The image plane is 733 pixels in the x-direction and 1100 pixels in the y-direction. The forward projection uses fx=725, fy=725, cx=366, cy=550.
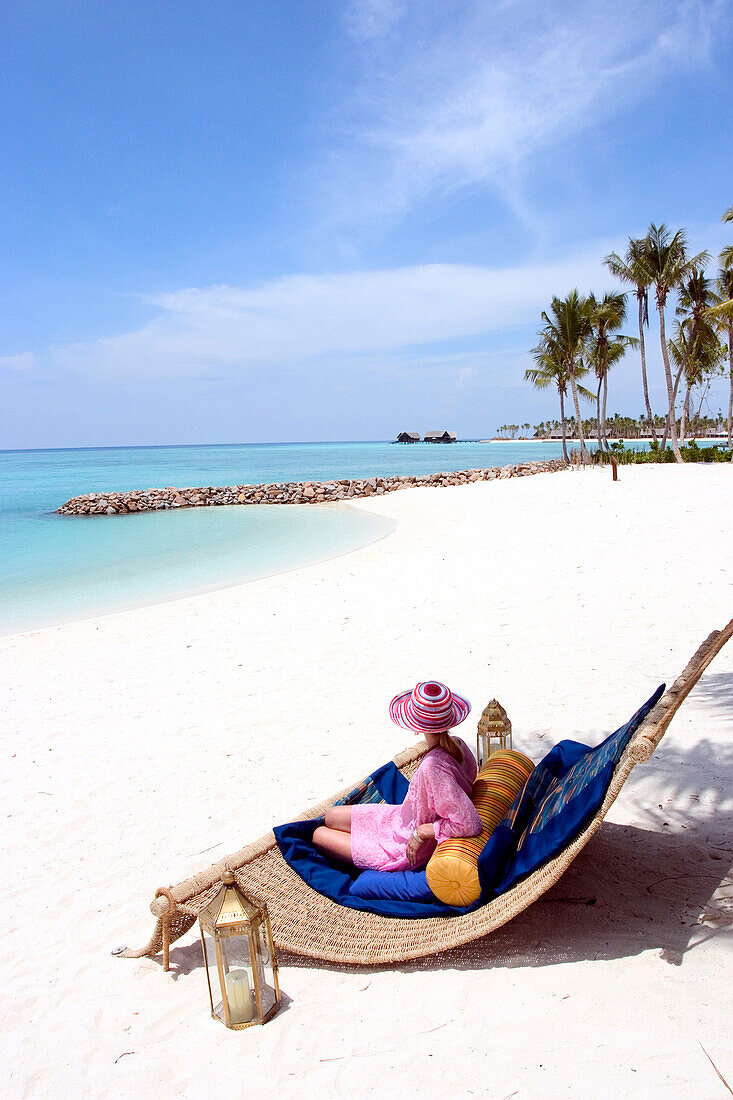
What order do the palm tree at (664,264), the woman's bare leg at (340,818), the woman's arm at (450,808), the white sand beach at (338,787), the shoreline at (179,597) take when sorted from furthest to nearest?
the palm tree at (664,264) → the shoreline at (179,597) → the woman's bare leg at (340,818) → the woman's arm at (450,808) → the white sand beach at (338,787)

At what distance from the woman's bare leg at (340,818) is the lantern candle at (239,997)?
832 millimetres

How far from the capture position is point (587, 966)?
2.56m

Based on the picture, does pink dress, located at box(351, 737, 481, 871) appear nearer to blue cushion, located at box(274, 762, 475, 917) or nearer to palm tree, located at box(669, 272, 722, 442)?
blue cushion, located at box(274, 762, 475, 917)

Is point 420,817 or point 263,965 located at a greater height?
point 420,817

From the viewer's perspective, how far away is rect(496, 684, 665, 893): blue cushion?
8.22ft

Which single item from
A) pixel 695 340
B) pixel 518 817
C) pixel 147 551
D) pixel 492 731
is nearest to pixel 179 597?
pixel 147 551

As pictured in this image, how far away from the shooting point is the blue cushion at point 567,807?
8.22ft

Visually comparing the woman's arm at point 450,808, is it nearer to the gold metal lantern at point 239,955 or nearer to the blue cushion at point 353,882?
the blue cushion at point 353,882

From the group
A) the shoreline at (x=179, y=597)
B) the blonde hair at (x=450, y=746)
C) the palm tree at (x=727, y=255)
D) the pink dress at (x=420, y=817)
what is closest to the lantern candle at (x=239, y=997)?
the pink dress at (x=420, y=817)

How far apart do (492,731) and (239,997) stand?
6.85 ft

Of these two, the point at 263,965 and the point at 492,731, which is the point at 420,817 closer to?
the point at 263,965

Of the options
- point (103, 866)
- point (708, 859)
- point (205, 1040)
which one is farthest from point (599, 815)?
point (103, 866)

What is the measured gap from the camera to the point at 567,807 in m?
2.63

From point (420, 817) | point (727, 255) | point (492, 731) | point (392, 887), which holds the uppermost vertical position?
point (727, 255)
